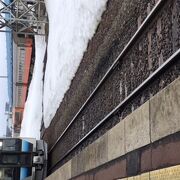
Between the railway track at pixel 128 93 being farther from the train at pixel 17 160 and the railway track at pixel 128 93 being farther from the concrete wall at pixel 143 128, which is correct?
the train at pixel 17 160

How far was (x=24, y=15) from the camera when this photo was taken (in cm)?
2014

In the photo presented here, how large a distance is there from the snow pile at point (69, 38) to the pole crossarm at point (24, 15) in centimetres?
530

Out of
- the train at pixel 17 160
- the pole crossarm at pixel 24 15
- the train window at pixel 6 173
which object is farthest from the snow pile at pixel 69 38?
the pole crossarm at pixel 24 15

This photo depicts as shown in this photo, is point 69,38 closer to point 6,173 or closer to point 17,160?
point 17,160

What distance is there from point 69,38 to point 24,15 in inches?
413

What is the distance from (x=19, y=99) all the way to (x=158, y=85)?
34.5 metres

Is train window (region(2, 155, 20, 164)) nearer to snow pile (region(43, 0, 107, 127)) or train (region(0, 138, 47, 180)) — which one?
train (region(0, 138, 47, 180))

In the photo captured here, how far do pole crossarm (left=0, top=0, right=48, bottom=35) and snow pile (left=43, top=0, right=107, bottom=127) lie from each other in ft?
17.4

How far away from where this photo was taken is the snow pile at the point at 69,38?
25.1 feet

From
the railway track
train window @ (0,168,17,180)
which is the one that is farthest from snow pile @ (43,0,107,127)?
train window @ (0,168,17,180)

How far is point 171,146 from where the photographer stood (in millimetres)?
3111

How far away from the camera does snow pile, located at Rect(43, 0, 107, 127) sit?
764 centimetres

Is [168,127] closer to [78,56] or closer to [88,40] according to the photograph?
[88,40]

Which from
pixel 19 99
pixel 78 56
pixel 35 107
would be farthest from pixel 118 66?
pixel 19 99
